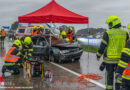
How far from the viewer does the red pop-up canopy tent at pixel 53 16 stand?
1152cm

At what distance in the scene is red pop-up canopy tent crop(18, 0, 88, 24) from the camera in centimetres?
1152

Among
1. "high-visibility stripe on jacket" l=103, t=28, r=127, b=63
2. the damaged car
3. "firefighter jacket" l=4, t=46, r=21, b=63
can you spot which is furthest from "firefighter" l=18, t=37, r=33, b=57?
"high-visibility stripe on jacket" l=103, t=28, r=127, b=63

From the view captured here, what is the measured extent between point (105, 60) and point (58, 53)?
6442 millimetres

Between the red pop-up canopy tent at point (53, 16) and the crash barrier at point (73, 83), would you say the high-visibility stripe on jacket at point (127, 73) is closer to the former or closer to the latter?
the crash barrier at point (73, 83)

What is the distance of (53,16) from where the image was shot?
37.3 ft

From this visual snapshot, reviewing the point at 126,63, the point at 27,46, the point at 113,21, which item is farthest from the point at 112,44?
the point at 27,46

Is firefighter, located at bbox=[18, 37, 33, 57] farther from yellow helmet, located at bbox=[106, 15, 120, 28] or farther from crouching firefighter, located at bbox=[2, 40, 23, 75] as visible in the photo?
yellow helmet, located at bbox=[106, 15, 120, 28]

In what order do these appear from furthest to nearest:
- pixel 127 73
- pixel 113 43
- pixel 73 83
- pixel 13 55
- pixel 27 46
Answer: pixel 27 46
pixel 13 55
pixel 73 83
pixel 113 43
pixel 127 73

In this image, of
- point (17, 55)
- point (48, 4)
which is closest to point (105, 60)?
point (17, 55)

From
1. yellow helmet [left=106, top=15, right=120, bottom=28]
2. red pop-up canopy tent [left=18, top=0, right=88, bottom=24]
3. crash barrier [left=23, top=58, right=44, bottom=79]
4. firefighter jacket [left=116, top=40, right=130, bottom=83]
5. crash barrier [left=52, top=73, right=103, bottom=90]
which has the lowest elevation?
crash barrier [left=52, top=73, right=103, bottom=90]

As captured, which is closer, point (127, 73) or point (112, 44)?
point (127, 73)

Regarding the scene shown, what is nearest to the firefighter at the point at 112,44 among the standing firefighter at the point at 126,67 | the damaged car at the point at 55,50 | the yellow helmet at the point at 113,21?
the yellow helmet at the point at 113,21

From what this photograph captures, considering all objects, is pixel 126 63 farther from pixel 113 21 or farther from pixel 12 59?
pixel 12 59

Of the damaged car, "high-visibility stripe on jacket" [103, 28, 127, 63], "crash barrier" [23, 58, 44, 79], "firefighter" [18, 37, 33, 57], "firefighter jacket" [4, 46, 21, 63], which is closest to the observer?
"high-visibility stripe on jacket" [103, 28, 127, 63]
